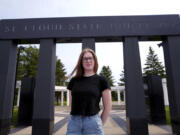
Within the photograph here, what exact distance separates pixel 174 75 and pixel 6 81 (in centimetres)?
832

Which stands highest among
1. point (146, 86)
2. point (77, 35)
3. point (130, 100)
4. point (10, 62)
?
point (77, 35)

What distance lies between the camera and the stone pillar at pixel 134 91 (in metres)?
6.22

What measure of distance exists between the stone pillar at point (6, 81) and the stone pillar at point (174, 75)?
8215mm

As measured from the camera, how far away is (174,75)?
660 cm

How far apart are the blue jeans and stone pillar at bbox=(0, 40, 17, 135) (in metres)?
6.34

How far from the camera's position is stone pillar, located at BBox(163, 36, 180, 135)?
6414 millimetres

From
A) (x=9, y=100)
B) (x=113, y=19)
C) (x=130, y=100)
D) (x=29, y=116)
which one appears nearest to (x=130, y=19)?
(x=113, y=19)

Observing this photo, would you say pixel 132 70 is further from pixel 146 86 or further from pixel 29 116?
pixel 29 116

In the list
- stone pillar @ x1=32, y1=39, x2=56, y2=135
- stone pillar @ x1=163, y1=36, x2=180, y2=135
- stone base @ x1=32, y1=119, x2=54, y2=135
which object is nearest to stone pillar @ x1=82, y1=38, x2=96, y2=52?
stone pillar @ x1=32, y1=39, x2=56, y2=135

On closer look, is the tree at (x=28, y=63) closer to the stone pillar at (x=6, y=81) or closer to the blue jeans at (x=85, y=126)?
the stone pillar at (x=6, y=81)

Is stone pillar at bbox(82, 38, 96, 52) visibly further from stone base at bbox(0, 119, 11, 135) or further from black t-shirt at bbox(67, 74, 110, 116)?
stone base at bbox(0, 119, 11, 135)

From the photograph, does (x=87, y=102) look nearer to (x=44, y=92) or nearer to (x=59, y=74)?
(x=44, y=92)

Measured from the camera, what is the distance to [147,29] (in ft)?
23.1

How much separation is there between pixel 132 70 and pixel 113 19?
2.92 m
